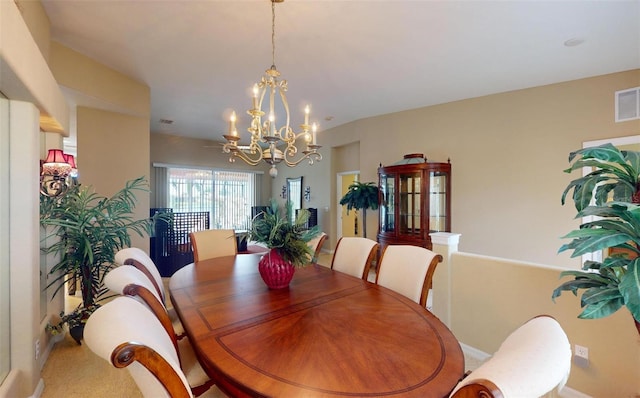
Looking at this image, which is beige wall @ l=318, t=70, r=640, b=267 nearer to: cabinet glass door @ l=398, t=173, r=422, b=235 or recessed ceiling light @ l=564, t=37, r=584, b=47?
cabinet glass door @ l=398, t=173, r=422, b=235

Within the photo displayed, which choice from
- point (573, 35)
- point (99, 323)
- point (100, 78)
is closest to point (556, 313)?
point (573, 35)

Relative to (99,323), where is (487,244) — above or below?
below

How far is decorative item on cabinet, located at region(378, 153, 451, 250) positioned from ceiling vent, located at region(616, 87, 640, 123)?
71.8 inches

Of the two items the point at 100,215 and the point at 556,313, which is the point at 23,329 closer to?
the point at 100,215

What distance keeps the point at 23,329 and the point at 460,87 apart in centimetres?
491

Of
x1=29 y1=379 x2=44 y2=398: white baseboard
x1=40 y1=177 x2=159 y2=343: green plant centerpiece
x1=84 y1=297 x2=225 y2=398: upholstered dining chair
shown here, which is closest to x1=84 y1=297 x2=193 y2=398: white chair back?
x1=84 y1=297 x2=225 y2=398: upholstered dining chair

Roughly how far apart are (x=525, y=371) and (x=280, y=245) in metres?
1.34

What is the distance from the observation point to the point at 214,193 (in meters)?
7.68

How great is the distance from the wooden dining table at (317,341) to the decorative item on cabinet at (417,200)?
8.46ft

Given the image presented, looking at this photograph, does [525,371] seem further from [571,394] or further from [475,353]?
[475,353]

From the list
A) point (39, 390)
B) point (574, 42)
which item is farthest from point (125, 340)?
point (574, 42)

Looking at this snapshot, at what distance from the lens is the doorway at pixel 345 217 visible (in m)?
6.29

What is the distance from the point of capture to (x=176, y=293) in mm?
1659

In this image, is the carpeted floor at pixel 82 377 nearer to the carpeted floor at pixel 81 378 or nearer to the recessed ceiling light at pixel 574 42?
the carpeted floor at pixel 81 378
